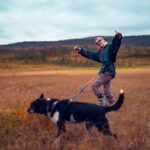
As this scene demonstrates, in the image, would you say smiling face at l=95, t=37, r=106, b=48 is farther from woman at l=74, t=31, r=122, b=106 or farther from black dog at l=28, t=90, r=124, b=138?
black dog at l=28, t=90, r=124, b=138

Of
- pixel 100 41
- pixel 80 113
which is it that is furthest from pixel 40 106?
pixel 100 41

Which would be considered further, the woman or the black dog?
the woman

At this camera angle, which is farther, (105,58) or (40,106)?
(105,58)

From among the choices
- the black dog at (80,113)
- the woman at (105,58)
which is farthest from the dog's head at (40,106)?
the woman at (105,58)

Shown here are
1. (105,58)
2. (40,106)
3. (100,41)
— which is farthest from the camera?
(100,41)

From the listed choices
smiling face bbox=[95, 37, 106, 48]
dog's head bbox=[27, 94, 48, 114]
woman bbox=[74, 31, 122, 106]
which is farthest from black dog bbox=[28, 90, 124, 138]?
smiling face bbox=[95, 37, 106, 48]

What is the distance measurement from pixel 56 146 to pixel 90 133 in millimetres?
983

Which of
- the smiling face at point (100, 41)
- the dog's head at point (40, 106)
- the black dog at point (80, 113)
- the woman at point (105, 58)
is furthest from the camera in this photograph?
the smiling face at point (100, 41)

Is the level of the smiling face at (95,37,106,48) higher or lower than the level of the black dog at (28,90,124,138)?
higher

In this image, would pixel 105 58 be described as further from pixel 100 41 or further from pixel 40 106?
pixel 40 106

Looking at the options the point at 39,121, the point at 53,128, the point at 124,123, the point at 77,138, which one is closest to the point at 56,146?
the point at 77,138

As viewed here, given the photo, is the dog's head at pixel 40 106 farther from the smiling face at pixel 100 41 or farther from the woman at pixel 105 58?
the smiling face at pixel 100 41

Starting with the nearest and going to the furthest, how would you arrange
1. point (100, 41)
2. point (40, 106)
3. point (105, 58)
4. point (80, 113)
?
1. point (80, 113)
2. point (40, 106)
3. point (105, 58)
4. point (100, 41)

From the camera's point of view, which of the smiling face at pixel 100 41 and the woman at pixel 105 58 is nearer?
the woman at pixel 105 58
